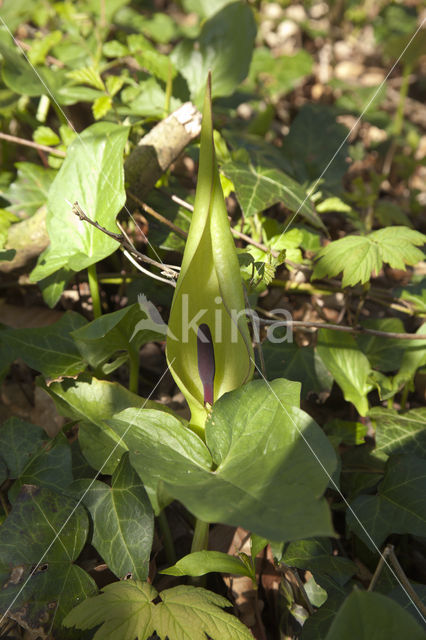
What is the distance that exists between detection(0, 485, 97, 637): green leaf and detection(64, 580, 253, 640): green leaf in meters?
0.10

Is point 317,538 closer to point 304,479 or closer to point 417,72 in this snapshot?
point 304,479

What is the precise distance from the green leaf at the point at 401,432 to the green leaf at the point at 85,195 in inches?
30.6

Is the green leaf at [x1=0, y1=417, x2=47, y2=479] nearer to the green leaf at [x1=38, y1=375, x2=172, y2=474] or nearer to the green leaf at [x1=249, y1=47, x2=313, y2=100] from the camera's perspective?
the green leaf at [x1=38, y1=375, x2=172, y2=474]

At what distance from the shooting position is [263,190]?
1436 mm

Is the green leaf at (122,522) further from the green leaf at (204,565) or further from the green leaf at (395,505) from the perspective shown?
the green leaf at (395,505)

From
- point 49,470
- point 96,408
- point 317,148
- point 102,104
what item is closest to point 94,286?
point 96,408

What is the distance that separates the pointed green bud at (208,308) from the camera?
83 cm

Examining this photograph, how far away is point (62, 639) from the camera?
93 cm

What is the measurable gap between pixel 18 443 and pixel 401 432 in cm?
89

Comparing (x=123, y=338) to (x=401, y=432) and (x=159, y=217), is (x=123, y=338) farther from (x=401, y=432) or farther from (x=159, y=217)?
(x=401, y=432)

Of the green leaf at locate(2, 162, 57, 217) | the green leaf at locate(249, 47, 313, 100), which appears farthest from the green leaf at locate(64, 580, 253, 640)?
the green leaf at locate(249, 47, 313, 100)

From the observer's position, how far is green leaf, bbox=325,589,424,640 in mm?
689

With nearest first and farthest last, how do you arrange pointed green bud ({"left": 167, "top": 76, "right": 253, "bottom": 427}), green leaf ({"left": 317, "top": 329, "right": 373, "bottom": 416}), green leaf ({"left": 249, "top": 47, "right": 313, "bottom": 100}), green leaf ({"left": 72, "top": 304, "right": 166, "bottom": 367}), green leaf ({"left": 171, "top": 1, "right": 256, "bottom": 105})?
pointed green bud ({"left": 167, "top": 76, "right": 253, "bottom": 427}) → green leaf ({"left": 72, "top": 304, "right": 166, "bottom": 367}) → green leaf ({"left": 317, "top": 329, "right": 373, "bottom": 416}) → green leaf ({"left": 171, "top": 1, "right": 256, "bottom": 105}) → green leaf ({"left": 249, "top": 47, "right": 313, "bottom": 100})

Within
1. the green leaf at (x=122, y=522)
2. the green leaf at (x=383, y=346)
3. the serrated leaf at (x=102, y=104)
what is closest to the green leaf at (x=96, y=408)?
the green leaf at (x=122, y=522)
